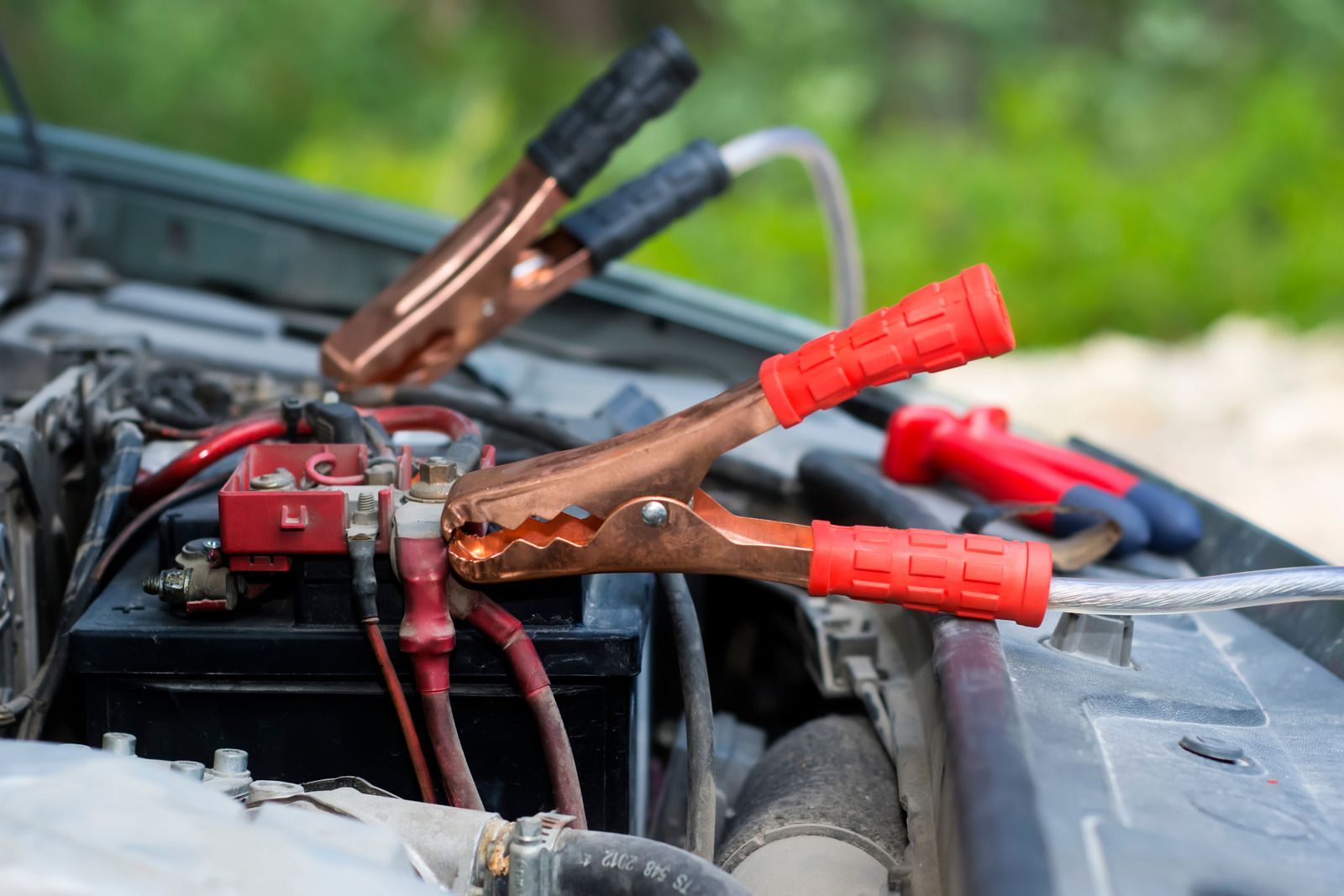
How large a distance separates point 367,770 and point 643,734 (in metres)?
0.27

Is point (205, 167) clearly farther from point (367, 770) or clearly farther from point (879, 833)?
point (879, 833)

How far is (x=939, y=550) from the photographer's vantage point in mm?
765

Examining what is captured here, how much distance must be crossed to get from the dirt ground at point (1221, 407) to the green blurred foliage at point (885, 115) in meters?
0.64

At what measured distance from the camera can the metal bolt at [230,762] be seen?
730 mm

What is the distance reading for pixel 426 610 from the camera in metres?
0.77

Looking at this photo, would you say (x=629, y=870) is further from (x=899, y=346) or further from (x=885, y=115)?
(x=885, y=115)

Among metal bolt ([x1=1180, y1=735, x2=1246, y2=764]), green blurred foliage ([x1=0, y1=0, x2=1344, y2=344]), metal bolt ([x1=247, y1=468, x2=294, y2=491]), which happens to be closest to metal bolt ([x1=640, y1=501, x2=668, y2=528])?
metal bolt ([x1=247, y1=468, x2=294, y2=491])

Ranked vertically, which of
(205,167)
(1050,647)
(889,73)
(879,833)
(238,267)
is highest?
(889,73)

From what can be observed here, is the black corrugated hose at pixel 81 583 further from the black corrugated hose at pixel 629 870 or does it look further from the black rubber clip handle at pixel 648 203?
the black rubber clip handle at pixel 648 203

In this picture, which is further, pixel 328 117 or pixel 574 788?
pixel 328 117

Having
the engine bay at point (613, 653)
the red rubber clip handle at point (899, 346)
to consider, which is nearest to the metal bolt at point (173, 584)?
the engine bay at point (613, 653)

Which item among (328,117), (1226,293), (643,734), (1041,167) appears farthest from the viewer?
(328,117)

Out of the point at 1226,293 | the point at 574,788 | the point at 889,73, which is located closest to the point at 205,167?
the point at 574,788

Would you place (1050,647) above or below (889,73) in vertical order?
below
